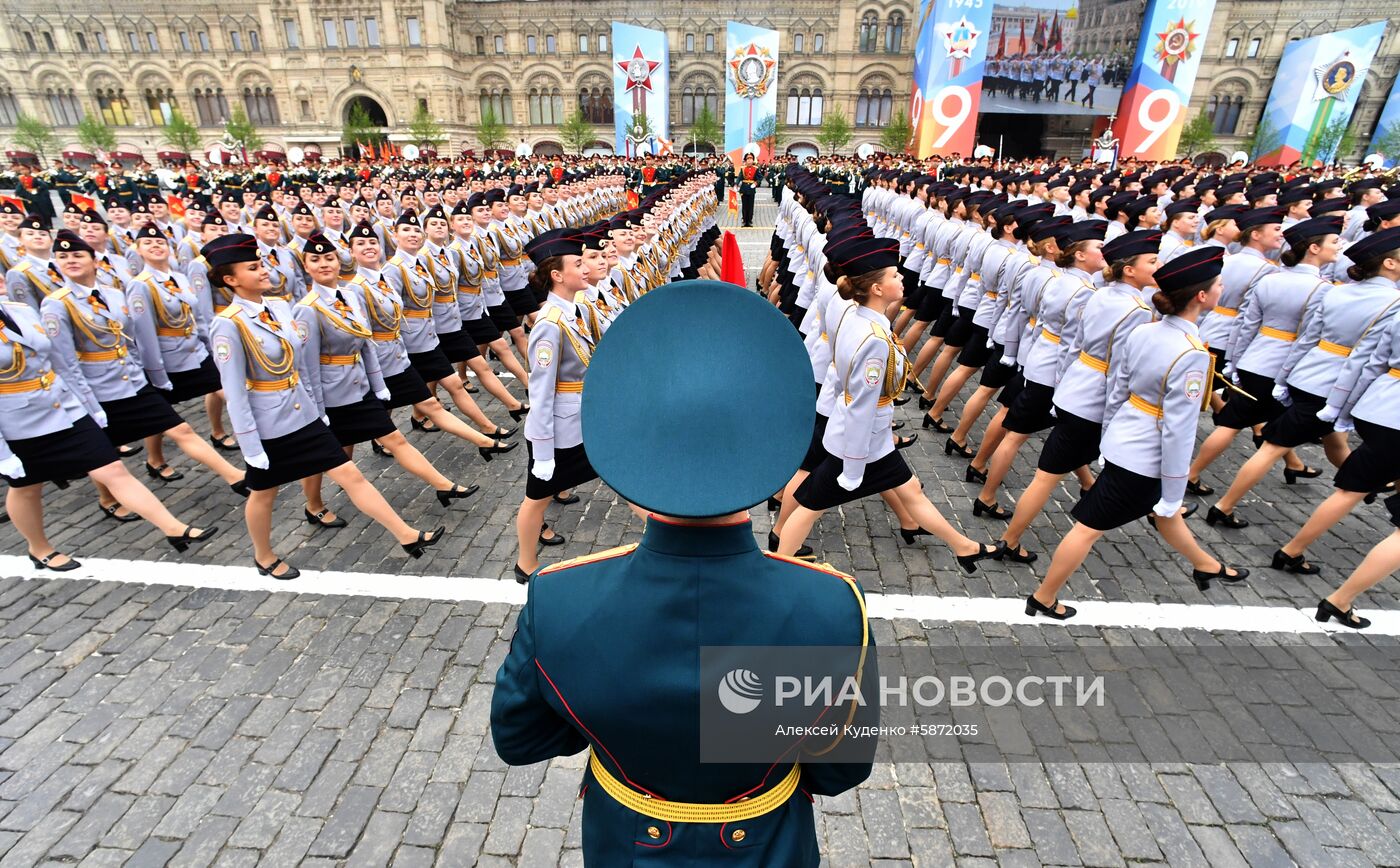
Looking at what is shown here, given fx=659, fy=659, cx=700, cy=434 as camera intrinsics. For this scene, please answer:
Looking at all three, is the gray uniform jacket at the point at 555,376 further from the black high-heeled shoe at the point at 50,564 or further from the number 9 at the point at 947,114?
the number 9 at the point at 947,114

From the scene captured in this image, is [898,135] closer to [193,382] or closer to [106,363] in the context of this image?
[193,382]

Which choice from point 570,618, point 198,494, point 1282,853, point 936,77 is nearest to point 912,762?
point 1282,853

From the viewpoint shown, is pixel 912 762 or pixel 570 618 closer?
pixel 570 618

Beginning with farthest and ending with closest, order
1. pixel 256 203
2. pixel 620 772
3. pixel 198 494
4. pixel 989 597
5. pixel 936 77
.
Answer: pixel 936 77
pixel 256 203
pixel 198 494
pixel 989 597
pixel 620 772

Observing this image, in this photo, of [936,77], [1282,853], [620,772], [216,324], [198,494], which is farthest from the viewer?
[936,77]

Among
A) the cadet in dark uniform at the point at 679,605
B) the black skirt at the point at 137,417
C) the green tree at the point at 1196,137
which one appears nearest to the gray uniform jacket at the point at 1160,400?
the cadet in dark uniform at the point at 679,605

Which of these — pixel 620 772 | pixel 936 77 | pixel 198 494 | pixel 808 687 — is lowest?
pixel 198 494

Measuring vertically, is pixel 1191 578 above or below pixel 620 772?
below

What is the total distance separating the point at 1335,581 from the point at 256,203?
15.0 meters

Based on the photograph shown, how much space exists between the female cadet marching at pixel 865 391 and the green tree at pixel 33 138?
217ft

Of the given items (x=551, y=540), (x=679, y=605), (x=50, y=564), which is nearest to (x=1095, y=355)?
(x=551, y=540)

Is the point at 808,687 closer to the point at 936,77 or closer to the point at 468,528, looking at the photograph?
the point at 468,528

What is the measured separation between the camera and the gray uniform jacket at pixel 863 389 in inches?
148

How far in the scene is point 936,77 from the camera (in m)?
35.9
